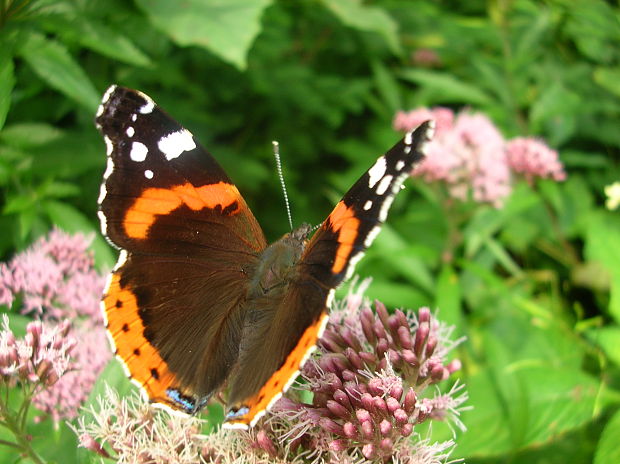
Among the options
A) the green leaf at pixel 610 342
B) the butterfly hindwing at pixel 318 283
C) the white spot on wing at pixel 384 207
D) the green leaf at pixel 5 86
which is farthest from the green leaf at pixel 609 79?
the green leaf at pixel 5 86

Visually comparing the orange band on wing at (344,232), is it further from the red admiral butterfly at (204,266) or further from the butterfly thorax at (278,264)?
the butterfly thorax at (278,264)

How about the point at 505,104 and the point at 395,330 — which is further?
the point at 505,104

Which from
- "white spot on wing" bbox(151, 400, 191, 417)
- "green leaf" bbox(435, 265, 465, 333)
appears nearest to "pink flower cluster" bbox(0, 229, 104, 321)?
"white spot on wing" bbox(151, 400, 191, 417)

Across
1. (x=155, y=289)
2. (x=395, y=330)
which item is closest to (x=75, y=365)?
(x=155, y=289)

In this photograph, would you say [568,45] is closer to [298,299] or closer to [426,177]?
[426,177]

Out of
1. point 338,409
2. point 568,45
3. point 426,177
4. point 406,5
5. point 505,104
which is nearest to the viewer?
point 338,409

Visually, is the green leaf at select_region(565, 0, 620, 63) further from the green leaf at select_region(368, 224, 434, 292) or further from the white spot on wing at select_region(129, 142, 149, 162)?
the white spot on wing at select_region(129, 142, 149, 162)

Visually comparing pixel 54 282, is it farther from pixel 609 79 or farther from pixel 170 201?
pixel 609 79
